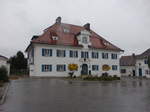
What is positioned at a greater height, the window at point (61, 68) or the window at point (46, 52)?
the window at point (46, 52)

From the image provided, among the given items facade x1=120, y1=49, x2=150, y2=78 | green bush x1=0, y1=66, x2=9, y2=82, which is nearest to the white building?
green bush x1=0, y1=66, x2=9, y2=82

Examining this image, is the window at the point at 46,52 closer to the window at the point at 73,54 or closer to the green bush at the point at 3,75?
the window at the point at 73,54

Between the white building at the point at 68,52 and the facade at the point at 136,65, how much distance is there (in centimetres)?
1478

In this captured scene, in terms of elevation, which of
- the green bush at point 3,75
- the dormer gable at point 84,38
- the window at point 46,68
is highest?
the dormer gable at point 84,38

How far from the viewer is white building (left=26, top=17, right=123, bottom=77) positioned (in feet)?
106

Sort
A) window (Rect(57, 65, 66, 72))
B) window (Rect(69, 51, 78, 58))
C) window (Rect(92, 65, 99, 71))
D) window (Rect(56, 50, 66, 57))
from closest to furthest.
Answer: window (Rect(57, 65, 66, 72))
window (Rect(56, 50, 66, 57))
window (Rect(69, 51, 78, 58))
window (Rect(92, 65, 99, 71))

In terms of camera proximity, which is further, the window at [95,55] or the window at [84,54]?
the window at [95,55]

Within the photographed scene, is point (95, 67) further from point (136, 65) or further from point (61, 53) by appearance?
point (136, 65)

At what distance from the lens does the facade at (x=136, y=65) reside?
51969 millimetres

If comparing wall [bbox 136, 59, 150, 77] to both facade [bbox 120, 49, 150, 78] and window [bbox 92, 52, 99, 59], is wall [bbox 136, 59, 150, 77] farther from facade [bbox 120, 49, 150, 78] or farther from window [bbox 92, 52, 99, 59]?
window [bbox 92, 52, 99, 59]

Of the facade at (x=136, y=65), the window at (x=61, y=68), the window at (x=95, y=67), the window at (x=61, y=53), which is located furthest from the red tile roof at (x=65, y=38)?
the facade at (x=136, y=65)

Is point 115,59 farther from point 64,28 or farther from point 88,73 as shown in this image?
point 64,28

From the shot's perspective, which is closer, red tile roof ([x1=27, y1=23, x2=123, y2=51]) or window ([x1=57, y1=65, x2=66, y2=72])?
red tile roof ([x1=27, y1=23, x2=123, y2=51])

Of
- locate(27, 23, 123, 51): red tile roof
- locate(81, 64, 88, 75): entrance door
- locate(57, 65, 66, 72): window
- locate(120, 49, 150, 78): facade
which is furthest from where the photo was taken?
locate(120, 49, 150, 78): facade
